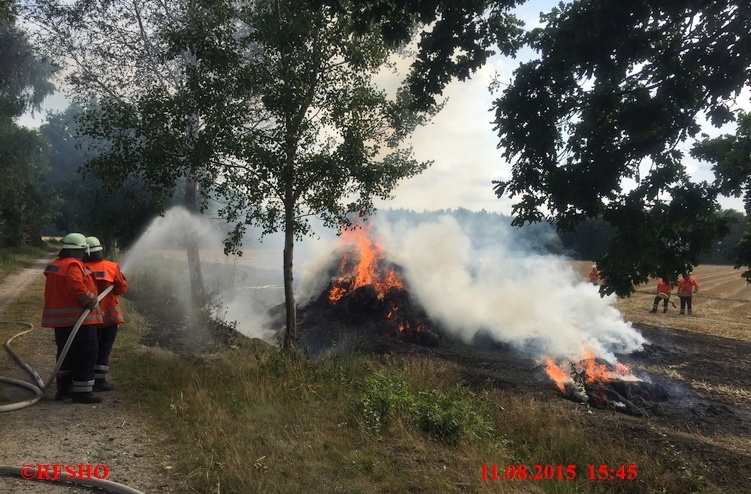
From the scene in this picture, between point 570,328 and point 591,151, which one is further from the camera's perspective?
point 570,328

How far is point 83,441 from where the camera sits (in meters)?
4.60

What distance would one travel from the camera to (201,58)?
788 centimetres

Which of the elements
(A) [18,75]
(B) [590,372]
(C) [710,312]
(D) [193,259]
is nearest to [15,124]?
(A) [18,75]

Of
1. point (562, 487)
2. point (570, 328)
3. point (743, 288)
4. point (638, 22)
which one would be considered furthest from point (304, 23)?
point (743, 288)

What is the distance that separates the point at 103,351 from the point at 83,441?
2.06 meters

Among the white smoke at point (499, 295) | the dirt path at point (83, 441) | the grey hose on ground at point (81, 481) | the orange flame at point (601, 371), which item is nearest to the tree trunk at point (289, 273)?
the dirt path at point (83, 441)

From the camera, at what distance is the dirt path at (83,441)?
391cm

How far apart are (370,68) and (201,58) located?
2.90m

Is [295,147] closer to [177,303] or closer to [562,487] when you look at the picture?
[562,487]

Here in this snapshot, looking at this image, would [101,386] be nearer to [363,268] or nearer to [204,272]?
[363,268]

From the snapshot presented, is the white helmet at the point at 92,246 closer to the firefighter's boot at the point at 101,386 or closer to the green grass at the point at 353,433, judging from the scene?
the firefighter's boot at the point at 101,386

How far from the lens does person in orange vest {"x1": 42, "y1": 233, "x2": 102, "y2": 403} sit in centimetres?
577

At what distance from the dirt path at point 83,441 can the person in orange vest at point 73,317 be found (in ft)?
0.82

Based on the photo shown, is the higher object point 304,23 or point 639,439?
point 304,23
